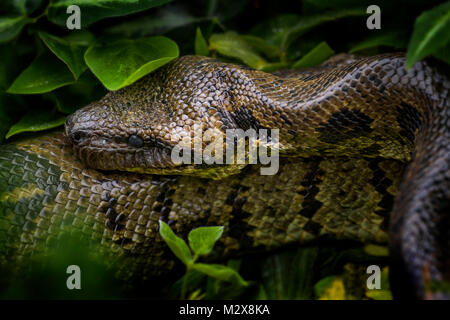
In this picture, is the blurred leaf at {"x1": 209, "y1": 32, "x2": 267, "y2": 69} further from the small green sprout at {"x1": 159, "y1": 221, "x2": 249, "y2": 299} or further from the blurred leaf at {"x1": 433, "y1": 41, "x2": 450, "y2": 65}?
the small green sprout at {"x1": 159, "y1": 221, "x2": 249, "y2": 299}

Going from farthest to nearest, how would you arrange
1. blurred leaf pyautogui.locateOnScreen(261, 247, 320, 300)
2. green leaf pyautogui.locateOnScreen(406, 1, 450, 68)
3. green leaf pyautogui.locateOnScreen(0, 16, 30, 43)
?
green leaf pyautogui.locateOnScreen(0, 16, 30, 43)
blurred leaf pyautogui.locateOnScreen(261, 247, 320, 300)
green leaf pyautogui.locateOnScreen(406, 1, 450, 68)

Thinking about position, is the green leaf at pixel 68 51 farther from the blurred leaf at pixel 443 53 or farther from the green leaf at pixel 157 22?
the blurred leaf at pixel 443 53

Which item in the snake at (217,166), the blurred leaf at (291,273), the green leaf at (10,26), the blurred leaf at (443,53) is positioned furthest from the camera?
the green leaf at (10,26)

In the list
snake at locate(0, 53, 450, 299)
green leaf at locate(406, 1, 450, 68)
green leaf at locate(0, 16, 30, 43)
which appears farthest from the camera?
green leaf at locate(0, 16, 30, 43)

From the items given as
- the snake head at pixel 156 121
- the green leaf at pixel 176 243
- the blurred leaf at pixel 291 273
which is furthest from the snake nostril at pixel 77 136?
the blurred leaf at pixel 291 273

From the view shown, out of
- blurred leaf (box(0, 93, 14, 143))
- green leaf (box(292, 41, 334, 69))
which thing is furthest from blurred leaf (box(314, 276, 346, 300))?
blurred leaf (box(0, 93, 14, 143))

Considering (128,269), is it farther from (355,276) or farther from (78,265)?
(355,276)
